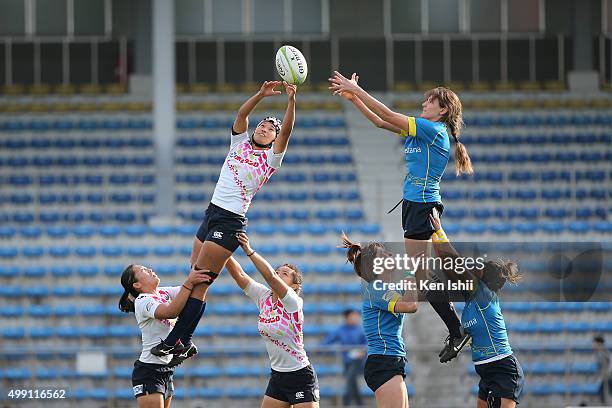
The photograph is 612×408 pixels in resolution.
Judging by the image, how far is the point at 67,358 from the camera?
46.9 feet

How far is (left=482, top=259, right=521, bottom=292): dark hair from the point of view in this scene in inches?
333

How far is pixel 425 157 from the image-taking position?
857cm

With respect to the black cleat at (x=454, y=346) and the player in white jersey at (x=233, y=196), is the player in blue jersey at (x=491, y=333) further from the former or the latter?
the player in white jersey at (x=233, y=196)

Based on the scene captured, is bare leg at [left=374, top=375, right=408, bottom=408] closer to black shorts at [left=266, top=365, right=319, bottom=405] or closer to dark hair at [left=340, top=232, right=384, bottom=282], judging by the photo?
black shorts at [left=266, top=365, right=319, bottom=405]

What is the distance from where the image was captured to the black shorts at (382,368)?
856 centimetres

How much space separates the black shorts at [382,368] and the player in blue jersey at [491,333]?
0.59 metres

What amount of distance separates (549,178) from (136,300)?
44.4ft

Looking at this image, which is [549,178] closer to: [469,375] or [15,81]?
[469,375]

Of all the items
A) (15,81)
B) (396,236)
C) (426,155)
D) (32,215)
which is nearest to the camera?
(426,155)

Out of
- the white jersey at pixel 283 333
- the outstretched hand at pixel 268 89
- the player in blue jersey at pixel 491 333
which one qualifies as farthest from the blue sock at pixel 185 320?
the player in blue jersey at pixel 491 333

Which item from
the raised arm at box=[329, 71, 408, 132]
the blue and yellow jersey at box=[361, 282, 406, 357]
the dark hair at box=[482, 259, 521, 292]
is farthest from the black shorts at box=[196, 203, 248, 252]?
the dark hair at box=[482, 259, 521, 292]

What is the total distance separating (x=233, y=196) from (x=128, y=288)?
1131 millimetres

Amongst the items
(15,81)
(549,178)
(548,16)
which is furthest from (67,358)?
(548,16)

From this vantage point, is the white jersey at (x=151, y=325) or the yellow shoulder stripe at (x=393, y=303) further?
the white jersey at (x=151, y=325)
